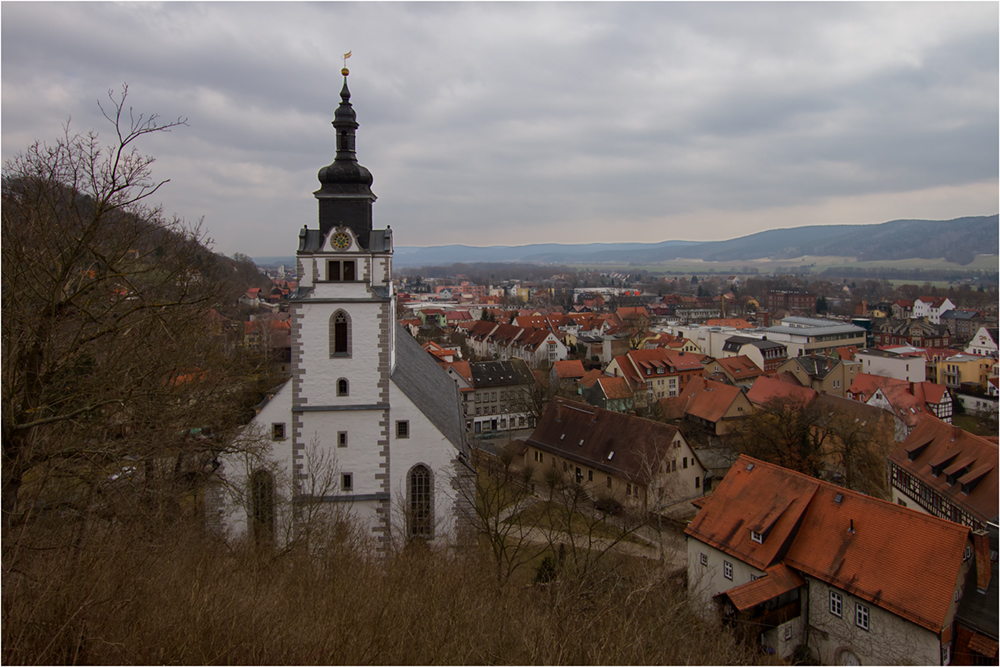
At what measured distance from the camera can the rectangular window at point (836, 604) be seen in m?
18.1

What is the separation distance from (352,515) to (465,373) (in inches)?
1310

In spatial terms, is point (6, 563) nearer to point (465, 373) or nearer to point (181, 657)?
point (181, 657)

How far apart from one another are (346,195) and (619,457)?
61.9 feet

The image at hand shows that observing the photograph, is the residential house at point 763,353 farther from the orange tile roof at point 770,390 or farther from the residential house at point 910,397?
the orange tile roof at point 770,390

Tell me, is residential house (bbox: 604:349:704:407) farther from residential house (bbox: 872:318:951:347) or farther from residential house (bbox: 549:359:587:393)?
residential house (bbox: 872:318:951:347)

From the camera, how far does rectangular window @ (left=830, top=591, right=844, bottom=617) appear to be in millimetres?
18078

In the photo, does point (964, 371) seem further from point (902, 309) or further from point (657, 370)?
point (902, 309)

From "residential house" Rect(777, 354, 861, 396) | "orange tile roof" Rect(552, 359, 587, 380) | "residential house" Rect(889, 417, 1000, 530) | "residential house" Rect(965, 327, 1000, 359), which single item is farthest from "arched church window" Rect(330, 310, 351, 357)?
"residential house" Rect(965, 327, 1000, 359)

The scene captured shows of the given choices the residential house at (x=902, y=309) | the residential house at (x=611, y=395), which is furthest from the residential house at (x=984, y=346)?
the residential house at (x=902, y=309)

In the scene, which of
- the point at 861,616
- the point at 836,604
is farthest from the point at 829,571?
the point at 861,616

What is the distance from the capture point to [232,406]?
68.0ft

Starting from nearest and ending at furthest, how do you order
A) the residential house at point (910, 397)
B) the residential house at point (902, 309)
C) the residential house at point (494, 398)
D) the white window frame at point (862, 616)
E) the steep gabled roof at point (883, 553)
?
1. the steep gabled roof at point (883, 553)
2. the white window frame at point (862, 616)
3. the residential house at point (910, 397)
4. the residential house at point (494, 398)
5. the residential house at point (902, 309)

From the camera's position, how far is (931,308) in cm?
12850

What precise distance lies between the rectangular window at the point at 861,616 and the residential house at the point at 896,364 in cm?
5341
